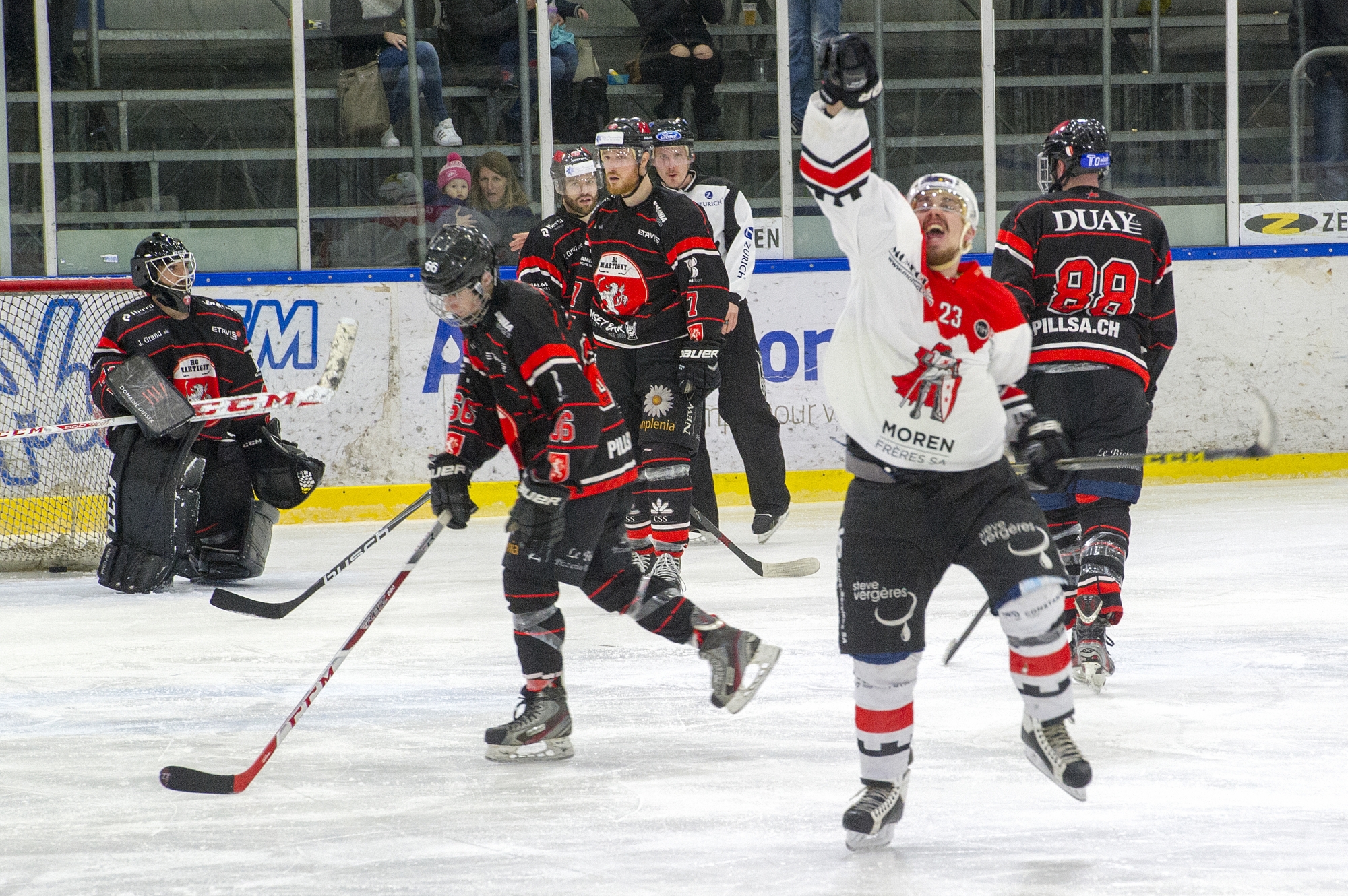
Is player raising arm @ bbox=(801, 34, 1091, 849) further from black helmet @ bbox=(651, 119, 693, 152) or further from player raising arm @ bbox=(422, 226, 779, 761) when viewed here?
black helmet @ bbox=(651, 119, 693, 152)

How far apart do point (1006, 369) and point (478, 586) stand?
284cm

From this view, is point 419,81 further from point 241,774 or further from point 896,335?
point 896,335

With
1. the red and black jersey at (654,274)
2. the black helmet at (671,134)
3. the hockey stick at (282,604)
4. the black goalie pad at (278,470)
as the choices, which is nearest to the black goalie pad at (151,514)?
the black goalie pad at (278,470)

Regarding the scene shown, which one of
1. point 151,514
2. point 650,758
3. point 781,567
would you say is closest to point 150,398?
point 151,514

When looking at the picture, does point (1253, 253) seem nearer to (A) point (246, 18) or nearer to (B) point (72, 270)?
(A) point (246, 18)

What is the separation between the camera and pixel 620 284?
180 inches

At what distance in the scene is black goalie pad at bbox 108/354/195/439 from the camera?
16.2 ft

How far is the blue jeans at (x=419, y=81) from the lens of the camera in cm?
724

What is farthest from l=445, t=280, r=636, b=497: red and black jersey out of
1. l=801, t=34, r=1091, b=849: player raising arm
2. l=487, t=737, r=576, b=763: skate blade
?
l=801, t=34, r=1091, b=849: player raising arm

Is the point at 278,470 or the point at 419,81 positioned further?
the point at 419,81

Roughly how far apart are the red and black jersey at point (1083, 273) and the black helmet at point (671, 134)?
174 cm

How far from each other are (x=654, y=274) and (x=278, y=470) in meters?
1.69

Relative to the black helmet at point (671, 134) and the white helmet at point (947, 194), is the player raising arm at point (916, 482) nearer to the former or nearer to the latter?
the white helmet at point (947, 194)

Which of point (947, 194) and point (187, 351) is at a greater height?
point (947, 194)
